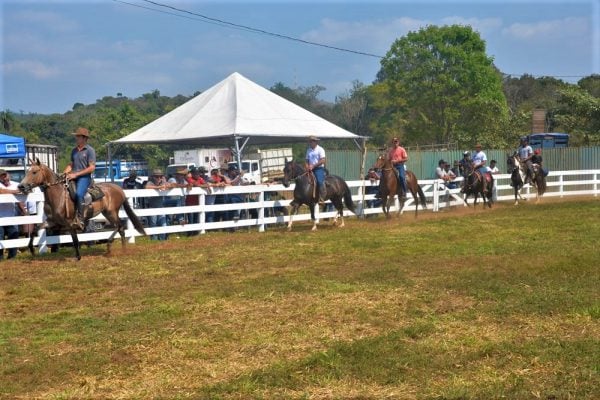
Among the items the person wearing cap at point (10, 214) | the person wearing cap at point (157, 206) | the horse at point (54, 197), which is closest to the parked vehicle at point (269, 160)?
the person wearing cap at point (157, 206)

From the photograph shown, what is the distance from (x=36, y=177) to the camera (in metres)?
12.7

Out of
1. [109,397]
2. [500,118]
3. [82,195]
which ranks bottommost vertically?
[109,397]

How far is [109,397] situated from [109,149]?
73.5 ft

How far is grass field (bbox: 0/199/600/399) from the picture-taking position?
581cm

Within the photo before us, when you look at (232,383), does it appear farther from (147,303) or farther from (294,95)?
(294,95)

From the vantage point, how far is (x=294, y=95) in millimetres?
114375

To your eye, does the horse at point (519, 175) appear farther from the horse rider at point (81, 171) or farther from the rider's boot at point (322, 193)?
the horse rider at point (81, 171)

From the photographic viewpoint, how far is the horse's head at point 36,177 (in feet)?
41.0

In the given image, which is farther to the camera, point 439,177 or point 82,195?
point 439,177

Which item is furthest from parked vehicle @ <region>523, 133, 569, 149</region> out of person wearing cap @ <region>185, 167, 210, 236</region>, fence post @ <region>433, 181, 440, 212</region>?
person wearing cap @ <region>185, 167, 210, 236</region>

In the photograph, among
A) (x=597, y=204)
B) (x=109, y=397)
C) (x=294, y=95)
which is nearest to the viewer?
(x=109, y=397)

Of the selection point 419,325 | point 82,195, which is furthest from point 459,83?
point 419,325

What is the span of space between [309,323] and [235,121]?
17115mm

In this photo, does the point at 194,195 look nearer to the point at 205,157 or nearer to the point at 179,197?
the point at 179,197
